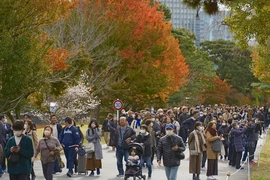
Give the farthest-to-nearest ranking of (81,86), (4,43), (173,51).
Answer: (173,51) < (81,86) < (4,43)

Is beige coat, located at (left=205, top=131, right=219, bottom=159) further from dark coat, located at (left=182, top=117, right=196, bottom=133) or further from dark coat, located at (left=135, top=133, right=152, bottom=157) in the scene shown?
dark coat, located at (left=182, top=117, right=196, bottom=133)

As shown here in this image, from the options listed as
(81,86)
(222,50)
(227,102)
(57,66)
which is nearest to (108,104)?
(81,86)

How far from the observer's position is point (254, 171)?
18531 mm

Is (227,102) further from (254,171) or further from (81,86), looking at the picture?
(254,171)

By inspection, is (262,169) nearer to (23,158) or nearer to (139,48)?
(23,158)

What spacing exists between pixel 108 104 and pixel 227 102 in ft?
125

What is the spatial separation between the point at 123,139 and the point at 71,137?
4.88 ft

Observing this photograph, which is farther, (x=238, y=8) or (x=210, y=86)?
(x=210, y=86)

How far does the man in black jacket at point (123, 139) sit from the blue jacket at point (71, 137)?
1.17m

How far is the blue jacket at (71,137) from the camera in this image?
53.1 ft

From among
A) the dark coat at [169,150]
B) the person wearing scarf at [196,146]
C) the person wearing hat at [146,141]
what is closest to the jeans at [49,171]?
the dark coat at [169,150]

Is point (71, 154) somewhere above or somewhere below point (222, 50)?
below

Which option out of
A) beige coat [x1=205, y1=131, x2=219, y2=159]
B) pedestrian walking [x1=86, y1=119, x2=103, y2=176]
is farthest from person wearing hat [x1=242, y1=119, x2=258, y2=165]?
pedestrian walking [x1=86, y1=119, x2=103, y2=176]

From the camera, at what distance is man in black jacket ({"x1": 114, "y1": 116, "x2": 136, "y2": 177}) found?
1602 centimetres
